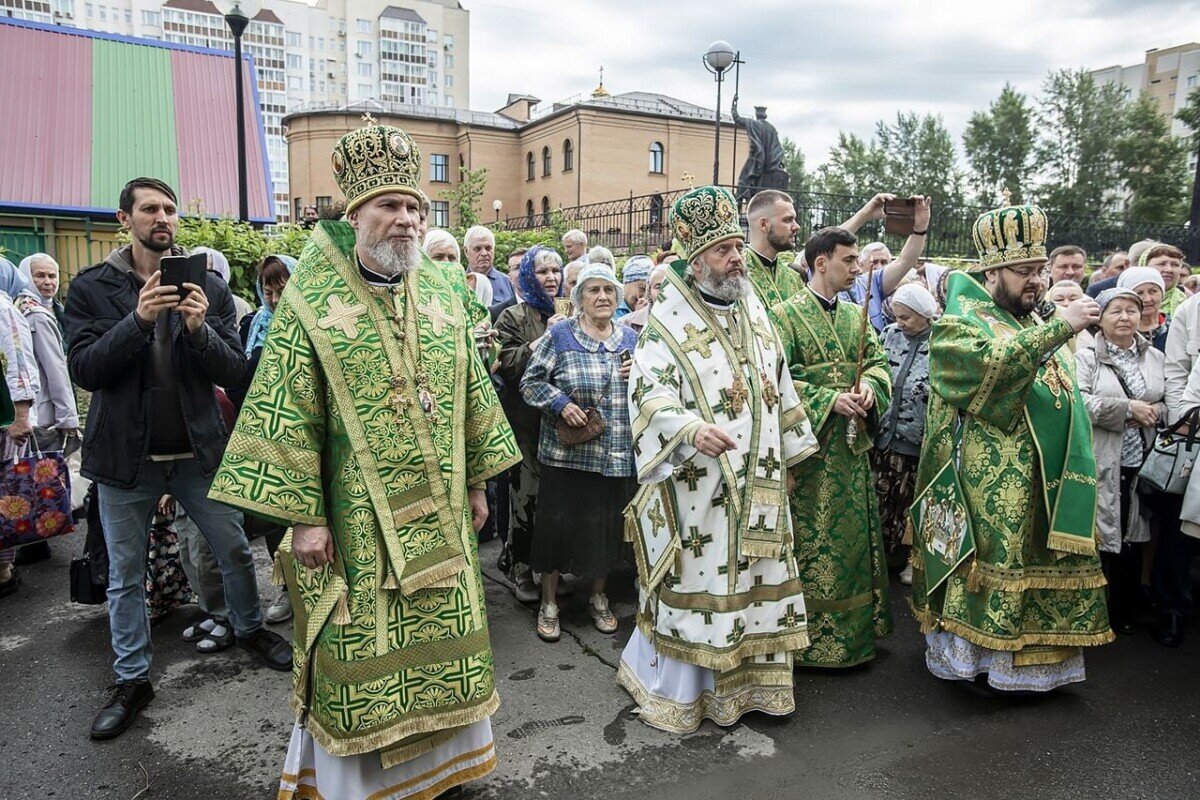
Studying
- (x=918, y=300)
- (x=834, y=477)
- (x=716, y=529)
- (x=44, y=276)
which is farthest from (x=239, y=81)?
(x=716, y=529)

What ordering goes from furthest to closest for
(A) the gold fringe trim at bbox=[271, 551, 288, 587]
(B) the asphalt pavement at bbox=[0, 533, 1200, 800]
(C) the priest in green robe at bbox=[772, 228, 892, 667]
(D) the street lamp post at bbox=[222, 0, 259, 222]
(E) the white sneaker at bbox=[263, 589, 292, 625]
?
(D) the street lamp post at bbox=[222, 0, 259, 222]
(E) the white sneaker at bbox=[263, 589, 292, 625]
(C) the priest in green robe at bbox=[772, 228, 892, 667]
(B) the asphalt pavement at bbox=[0, 533, 1200, 800]
(A) the gold fringe trim at bbox=[271, 551, 288, 587]

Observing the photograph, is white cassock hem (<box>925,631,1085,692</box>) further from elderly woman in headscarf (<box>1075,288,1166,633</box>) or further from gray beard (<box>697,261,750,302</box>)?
gray beard (<box>697,261,750,302</box>)

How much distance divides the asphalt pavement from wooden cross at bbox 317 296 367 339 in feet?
6.08

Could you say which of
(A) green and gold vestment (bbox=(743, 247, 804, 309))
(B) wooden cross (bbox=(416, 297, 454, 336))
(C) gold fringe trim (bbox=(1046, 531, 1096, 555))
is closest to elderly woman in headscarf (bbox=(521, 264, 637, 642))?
(A) green and gold vestment (bbox=(743, 247, 804, 309))

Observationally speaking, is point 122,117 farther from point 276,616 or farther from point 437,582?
point 437,582

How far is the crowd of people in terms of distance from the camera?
111 inches

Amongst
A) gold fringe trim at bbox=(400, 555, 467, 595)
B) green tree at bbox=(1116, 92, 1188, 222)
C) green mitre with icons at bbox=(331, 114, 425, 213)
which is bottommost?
gold fringe trim at bbox=(400, 555, 467, 595)

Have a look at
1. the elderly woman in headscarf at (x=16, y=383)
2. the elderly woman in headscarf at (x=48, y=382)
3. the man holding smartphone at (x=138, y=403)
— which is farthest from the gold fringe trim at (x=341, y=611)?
the elderly woman in headscarf at (x=48, y=382)

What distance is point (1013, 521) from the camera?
383 cm

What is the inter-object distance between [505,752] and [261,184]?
15.9 m

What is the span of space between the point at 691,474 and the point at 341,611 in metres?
1.62

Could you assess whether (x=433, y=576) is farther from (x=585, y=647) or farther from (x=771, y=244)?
(x=771, y=244)

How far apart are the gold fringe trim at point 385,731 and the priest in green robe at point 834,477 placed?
1.96m

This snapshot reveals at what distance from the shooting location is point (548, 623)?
4.79 meters
